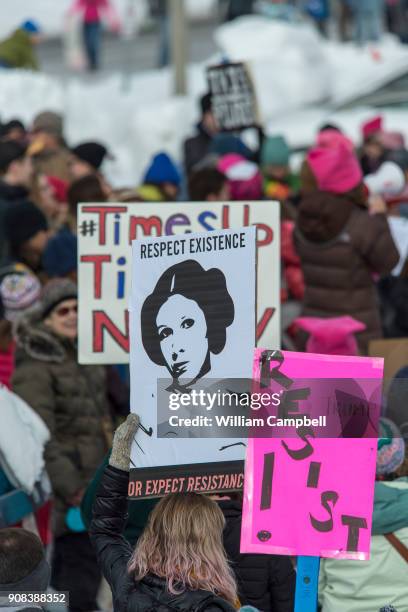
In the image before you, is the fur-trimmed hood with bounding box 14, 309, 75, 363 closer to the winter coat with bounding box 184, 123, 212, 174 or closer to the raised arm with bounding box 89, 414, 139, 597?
the raised arm with bounding box 89, 414, 139, 597

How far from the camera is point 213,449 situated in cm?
418

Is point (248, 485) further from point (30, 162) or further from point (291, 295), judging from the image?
point (30, 162)

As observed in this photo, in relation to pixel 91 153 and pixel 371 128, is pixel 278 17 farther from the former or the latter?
pixel 91 153

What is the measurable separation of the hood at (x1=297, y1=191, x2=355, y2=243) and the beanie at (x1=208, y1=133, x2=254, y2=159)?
3828 millimetres

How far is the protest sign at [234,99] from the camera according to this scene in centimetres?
1075

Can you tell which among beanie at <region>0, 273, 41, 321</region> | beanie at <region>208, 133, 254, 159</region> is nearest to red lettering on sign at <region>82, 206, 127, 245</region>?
beanie at <region>0, 273, 41, 321</region>

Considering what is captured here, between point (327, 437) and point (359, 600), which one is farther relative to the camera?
point (359, 600)

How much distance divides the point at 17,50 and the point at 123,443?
1080 cm

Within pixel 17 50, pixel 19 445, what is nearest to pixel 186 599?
pixel 19 445

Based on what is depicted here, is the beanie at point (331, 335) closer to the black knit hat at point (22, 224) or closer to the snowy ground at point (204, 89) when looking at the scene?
the black knit hat at point (22, 224)

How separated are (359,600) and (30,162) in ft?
17.2

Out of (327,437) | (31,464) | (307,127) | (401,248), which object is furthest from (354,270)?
(307,127)

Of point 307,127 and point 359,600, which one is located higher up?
point 307,127

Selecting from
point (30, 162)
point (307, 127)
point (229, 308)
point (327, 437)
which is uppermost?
point (307, 127)
